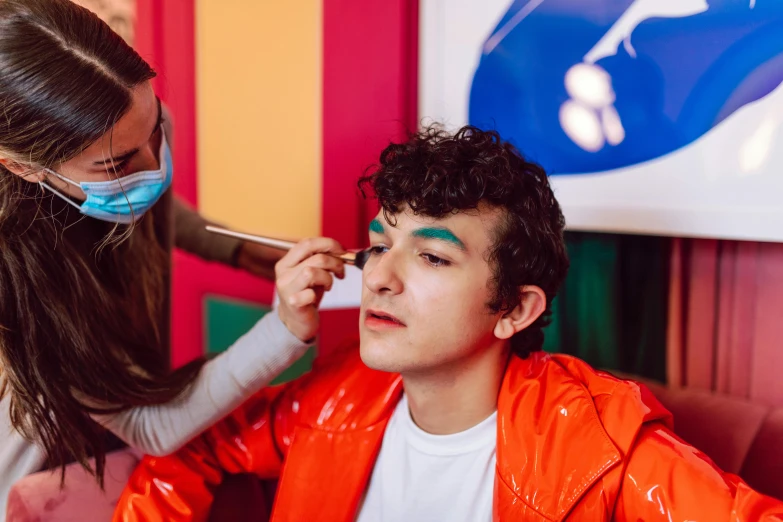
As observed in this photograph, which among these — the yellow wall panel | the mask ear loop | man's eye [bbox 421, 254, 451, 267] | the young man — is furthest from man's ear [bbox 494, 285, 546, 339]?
the yellow wall panel

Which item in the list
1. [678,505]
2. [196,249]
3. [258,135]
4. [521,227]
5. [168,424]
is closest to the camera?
[678,505]

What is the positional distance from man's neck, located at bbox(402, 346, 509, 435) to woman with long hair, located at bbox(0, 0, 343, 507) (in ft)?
0.79

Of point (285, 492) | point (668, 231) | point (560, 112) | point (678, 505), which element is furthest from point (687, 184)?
point (285, 492)

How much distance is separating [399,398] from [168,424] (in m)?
0.43

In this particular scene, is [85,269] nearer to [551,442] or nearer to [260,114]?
[551,442]

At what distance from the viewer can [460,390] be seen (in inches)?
46.8

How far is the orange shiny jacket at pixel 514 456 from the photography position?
3.17 feet

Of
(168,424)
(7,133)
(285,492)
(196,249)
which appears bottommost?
(285,492)

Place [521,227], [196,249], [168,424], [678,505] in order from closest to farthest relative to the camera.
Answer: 1. [678,505]
2. [521,227]
3. [168,424]
4. [196,249]

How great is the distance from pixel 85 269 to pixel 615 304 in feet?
3.40

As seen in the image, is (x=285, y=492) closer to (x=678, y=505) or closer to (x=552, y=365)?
(x=552, y=365)

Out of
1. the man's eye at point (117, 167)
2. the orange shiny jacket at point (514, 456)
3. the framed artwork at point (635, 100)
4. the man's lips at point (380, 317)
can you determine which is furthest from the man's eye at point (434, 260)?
the man's eye at point (117, 167)

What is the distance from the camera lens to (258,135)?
2.19m

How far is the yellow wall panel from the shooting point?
1992 millimetres
